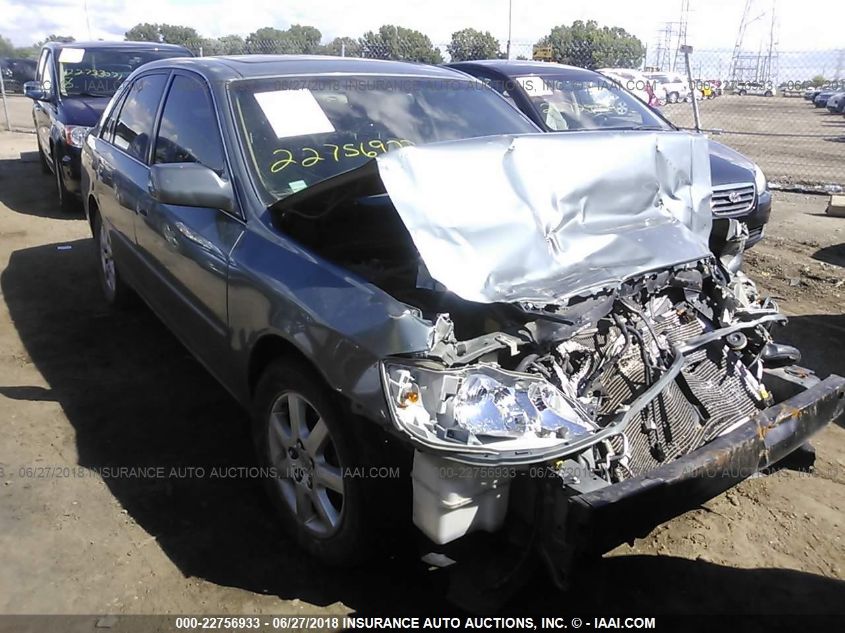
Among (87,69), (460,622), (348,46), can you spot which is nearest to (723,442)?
(460,622)

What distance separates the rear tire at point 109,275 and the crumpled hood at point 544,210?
→ 3396 millimetres

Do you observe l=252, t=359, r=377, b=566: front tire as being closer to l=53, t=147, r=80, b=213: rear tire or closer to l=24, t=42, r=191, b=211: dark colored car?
l=24, t=42, r=191, b=211: dark colored car

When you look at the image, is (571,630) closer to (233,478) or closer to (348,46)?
(233,478)

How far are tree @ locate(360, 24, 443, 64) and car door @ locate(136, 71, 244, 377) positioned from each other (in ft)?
39.7

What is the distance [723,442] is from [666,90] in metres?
34.3

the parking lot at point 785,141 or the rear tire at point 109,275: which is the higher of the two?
the parking lot at point 785,141

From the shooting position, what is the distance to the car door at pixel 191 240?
3.12m

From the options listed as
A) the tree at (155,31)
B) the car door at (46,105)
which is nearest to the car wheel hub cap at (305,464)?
the car door at (46,105)

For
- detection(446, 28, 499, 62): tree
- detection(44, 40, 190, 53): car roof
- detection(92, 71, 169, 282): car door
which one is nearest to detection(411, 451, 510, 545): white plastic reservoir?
detection(92, 71, 169, 282): car door

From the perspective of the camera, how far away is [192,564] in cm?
281

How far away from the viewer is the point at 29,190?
1005cm

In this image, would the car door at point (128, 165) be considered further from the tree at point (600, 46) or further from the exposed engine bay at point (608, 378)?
the tree at point (600, 46)

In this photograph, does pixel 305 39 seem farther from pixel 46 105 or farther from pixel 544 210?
pixel 544 210

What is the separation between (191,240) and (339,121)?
3.00 ft
